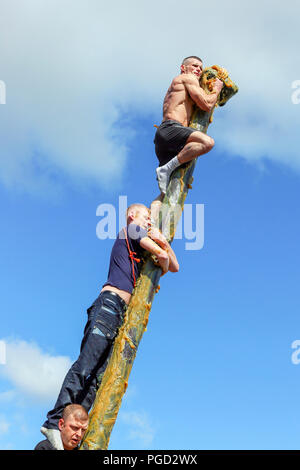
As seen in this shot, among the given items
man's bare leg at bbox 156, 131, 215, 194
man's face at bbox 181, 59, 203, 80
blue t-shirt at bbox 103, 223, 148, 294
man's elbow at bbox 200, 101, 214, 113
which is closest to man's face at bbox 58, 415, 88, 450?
blue t-shirt at bbox 103, 223, 148, 294

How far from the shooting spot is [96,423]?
7.01 m

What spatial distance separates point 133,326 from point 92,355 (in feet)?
2.24

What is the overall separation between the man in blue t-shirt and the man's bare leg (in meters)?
0.56

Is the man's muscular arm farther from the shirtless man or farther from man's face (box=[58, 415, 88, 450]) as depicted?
man's face (box=[58, 415, 88, 450])

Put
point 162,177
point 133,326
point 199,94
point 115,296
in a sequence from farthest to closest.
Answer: point 199,94, point 162,177, point 115,296, point 133,326

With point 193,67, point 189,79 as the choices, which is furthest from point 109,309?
point 193,67

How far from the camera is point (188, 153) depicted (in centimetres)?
849

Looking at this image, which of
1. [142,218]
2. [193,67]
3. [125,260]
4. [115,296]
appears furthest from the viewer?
[193,67]

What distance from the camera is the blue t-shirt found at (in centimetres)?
790

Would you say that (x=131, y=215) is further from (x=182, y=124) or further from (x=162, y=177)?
(x=182, y=124)

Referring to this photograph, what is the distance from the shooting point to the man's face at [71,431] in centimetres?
673
